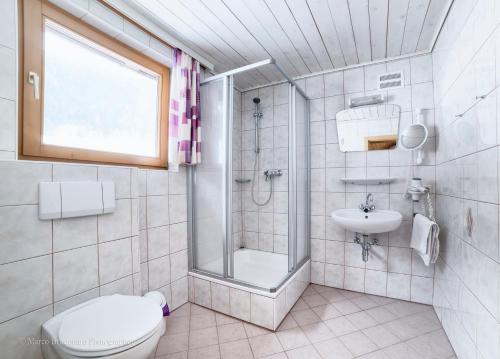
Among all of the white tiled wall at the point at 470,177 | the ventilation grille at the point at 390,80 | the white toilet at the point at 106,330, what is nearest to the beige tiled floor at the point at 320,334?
the white tiled wall at the point at 470,177

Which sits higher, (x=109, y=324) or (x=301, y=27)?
(x=301, y=27)

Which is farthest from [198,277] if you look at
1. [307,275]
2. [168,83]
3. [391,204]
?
[391,204]

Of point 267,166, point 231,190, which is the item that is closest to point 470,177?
point 231,190

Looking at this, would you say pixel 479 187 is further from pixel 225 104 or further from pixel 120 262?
pixel 120 262

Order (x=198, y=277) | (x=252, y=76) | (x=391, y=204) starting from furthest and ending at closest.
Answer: (x=252, y=76) → (x=391, y=204) → (x=198, y=277)

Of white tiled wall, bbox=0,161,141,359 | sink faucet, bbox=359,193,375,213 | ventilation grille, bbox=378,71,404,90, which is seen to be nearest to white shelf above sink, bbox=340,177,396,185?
sink faucet, bbox=359,193,375,213

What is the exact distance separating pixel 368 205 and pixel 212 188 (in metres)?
1.42

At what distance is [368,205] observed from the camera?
7.02 ft

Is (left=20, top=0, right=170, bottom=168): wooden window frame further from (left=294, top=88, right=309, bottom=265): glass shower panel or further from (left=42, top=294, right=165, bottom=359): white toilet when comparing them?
(left=294, top=88, right=309, bottom=265): glass shower panel

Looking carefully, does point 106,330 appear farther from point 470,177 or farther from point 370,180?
point 370,180

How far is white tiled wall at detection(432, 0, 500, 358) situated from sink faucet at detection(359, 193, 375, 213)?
50 cm

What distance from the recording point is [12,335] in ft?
3.36

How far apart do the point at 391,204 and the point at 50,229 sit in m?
2.47

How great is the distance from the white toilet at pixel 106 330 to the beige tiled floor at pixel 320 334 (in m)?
0.52
